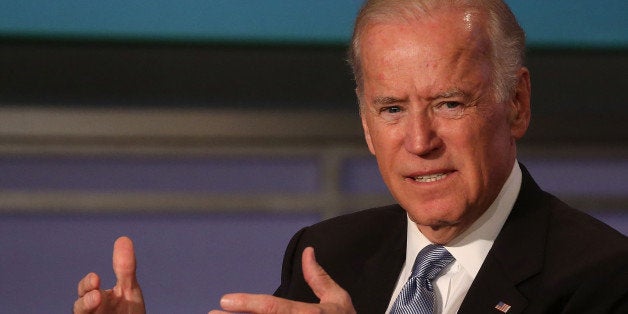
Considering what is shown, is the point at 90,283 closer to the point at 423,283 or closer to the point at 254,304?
the point at 254,304

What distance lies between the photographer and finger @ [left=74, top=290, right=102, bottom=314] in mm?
1663

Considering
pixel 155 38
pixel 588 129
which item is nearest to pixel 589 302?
pixel 588 129

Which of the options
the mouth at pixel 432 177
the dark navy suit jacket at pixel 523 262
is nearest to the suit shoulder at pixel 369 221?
the dark navy suit jacket at pixel 523 262

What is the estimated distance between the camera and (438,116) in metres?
1.75

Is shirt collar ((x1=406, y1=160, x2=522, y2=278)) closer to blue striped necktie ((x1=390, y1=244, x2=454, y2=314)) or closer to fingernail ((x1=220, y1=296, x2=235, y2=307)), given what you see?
blue striped necktie ((x1=390, y1=244, x2=454, y2=314))

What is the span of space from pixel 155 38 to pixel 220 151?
0.35 m

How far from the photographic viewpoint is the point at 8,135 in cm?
→ 282

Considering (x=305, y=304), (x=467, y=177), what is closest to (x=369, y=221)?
(x=467, y=177)

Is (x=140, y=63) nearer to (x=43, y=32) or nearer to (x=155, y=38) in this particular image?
(x=155, y=38)

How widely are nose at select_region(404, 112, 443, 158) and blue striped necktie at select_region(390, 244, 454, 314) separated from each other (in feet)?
0.66

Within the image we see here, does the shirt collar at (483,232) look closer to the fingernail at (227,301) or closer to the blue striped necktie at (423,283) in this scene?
the blue striped necktie at (423,283)

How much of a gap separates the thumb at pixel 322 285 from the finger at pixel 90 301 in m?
0.33

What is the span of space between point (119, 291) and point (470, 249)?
597mm

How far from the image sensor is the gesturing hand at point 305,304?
148cm
